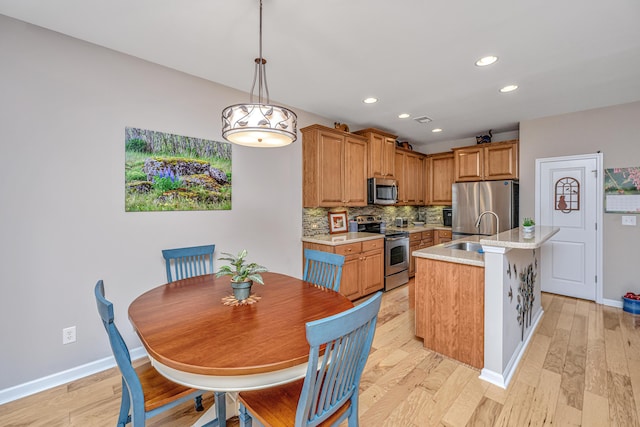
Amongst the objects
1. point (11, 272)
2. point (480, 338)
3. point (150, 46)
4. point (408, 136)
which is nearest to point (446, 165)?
point (408, 136)

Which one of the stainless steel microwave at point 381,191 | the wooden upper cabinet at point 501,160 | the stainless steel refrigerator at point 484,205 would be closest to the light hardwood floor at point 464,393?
the stainless steel refrigerator at point 484,205

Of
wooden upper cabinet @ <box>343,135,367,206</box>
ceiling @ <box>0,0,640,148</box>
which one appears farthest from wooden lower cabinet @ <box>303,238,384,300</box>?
ceiling @ <box>0,0,640,148</box>

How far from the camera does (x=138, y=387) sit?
1.19 meters

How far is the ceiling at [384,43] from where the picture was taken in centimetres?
186

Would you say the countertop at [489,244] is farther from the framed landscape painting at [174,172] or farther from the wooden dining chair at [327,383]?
the framed landscape painting at [174,172]

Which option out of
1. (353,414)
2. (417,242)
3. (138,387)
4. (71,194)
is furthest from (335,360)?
(417,242)

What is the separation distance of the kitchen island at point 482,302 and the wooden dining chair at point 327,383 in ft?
4.71

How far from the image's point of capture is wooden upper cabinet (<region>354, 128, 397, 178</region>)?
4.46 m

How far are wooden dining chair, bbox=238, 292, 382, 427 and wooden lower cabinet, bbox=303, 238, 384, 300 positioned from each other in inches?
89.7

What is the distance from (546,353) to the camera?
2.53m

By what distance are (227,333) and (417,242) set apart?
4.30m

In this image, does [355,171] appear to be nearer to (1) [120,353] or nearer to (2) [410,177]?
(2) [410,177]

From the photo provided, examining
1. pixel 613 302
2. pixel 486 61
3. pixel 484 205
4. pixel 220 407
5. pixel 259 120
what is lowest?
pixel 613 302

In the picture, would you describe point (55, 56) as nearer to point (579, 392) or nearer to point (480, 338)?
point (480, 338)
